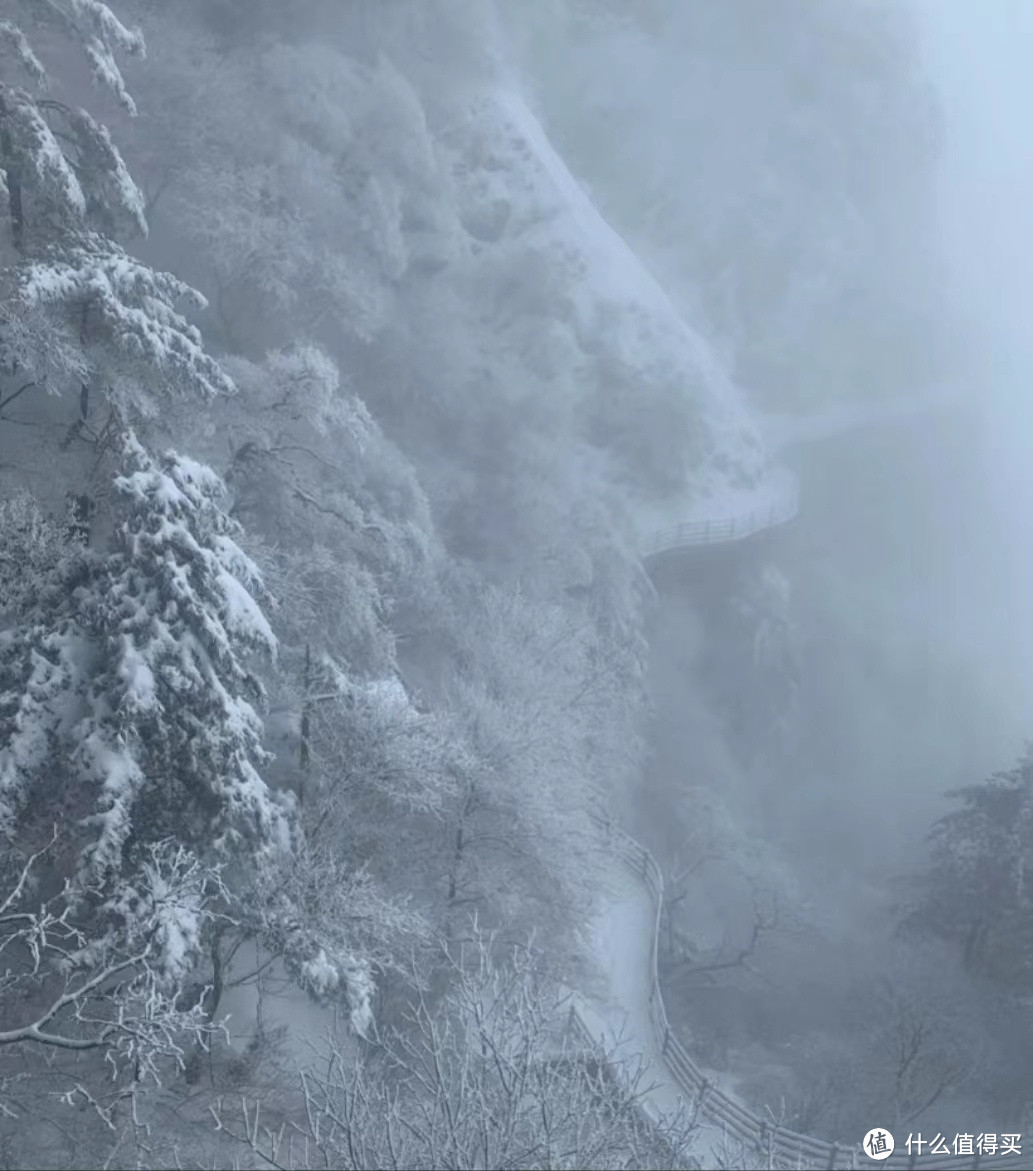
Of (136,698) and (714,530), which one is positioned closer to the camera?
(136,698)

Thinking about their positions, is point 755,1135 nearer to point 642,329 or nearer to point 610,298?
point 642,329

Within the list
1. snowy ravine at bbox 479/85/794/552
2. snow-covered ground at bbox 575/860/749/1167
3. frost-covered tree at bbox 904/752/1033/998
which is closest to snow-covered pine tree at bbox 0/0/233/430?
snow-covered ground at bbox 575/860/749/1167

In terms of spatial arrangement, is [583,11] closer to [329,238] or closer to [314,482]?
[329,238]

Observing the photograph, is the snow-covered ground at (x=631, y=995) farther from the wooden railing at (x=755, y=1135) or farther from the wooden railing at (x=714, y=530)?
the wooden railing at (x=714, y=530)

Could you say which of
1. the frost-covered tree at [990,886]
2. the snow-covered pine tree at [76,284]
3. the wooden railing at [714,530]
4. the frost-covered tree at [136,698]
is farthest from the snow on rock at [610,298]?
the frost-covered tree at [136,698]

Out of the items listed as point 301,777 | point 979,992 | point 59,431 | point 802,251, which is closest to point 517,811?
point 301,777

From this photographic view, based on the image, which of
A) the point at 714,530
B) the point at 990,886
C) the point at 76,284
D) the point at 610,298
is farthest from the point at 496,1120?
the point at 610,298

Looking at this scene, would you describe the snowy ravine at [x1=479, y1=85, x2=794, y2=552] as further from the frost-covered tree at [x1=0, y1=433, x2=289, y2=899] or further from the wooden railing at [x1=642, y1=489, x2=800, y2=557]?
the frost-covered tree at [x1=0, y1=433, x2=289, y2=899]
